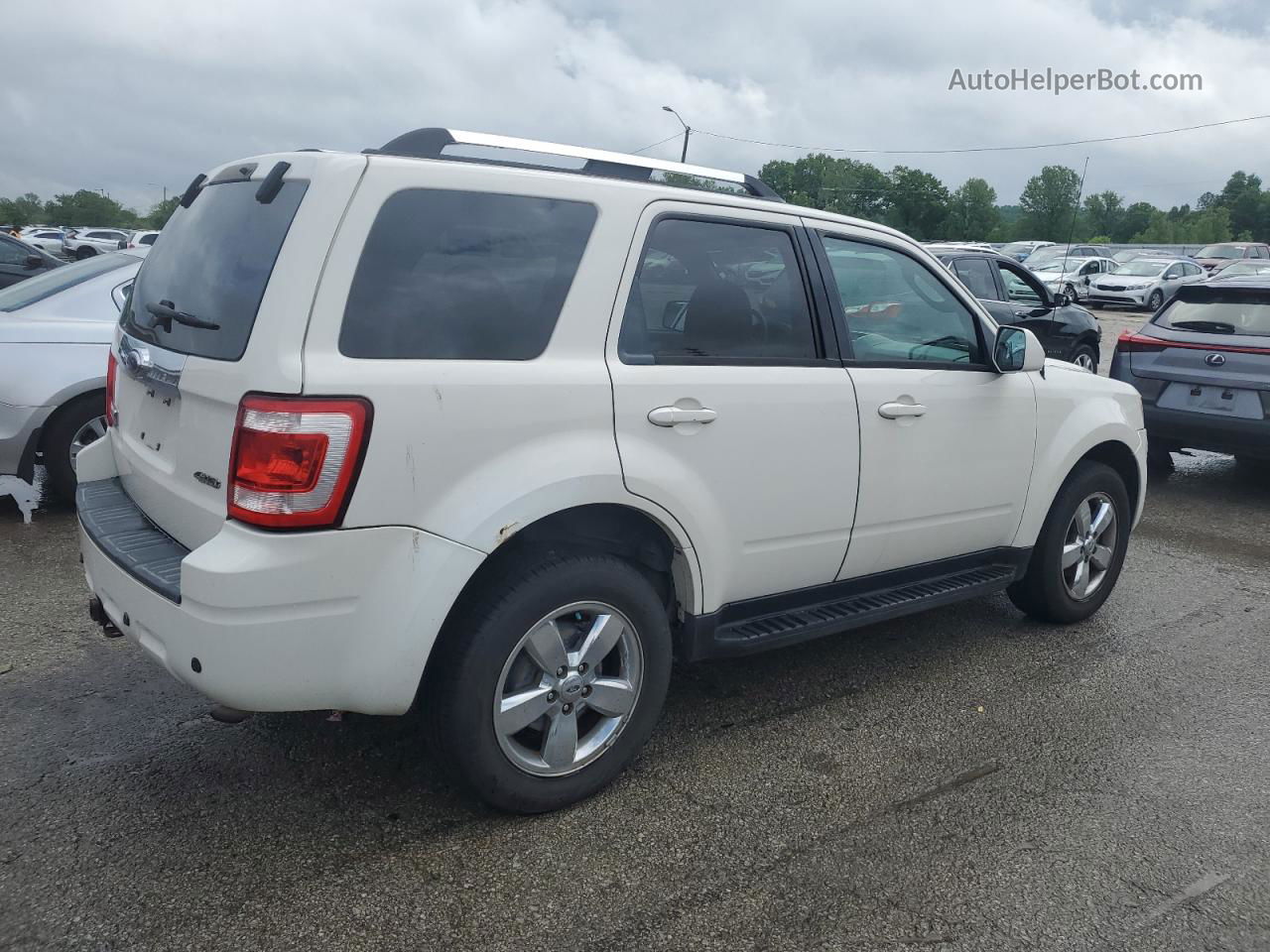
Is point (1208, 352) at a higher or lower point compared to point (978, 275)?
lower

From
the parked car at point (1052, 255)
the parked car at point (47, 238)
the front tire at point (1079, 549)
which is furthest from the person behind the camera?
the parked car at point (47, 238)

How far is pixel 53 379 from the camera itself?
5844 millimetres

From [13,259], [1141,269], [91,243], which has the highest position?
[1141,269]

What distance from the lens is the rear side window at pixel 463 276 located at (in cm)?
274

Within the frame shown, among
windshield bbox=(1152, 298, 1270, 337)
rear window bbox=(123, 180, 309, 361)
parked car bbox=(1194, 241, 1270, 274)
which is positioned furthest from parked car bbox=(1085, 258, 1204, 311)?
rear window bbox=(123, 180, 309, 361)

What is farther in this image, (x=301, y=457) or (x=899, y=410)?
(x=899, y=410)

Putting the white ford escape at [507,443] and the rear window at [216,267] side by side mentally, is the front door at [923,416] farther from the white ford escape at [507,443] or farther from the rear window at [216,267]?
the rear window at [216,267]

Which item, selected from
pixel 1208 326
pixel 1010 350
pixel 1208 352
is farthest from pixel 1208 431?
pixel 1010 350

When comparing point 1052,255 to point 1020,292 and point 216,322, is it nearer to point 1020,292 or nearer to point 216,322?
point 1020,292

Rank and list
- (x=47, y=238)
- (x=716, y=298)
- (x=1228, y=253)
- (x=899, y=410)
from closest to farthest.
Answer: (x=716, y=298), (x=899, y=410), (x=1228, y=253), (x=47, y=238)

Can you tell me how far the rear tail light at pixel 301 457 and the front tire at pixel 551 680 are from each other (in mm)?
530

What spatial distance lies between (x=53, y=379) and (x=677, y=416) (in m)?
4.24

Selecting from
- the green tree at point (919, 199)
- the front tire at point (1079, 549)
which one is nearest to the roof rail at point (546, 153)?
the front tire at point (1079, 549)

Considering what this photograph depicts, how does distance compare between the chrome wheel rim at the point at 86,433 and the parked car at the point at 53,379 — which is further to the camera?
the chrome wheel rim at the point at 86,433
